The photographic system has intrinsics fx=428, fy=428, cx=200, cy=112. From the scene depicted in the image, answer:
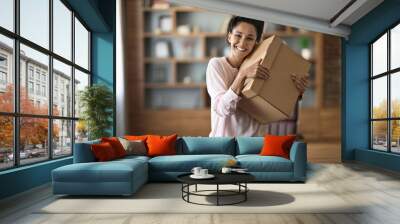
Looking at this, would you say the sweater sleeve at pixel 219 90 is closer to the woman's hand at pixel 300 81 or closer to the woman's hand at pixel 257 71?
the woman's hand at pixel 257 71

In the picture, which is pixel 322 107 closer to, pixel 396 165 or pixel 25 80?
pixel 396 165

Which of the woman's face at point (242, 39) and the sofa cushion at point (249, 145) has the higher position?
the woman's face at point (242, 39)

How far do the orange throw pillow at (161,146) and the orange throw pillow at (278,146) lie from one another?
4.24 feet

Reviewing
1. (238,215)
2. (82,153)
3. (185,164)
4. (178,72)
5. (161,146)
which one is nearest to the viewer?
(238,215)

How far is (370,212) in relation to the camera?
3863mm

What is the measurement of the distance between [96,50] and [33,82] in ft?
9.65

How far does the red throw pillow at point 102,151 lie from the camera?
17.3ft

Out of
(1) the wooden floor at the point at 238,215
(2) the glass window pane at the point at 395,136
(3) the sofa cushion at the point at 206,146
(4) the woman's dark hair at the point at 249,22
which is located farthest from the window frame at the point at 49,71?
(2) the glass window pane at the point at 395,136

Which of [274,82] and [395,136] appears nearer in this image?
[274,82]

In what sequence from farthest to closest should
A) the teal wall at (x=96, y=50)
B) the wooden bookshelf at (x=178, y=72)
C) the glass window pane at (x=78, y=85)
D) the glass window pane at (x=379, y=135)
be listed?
1. the wooden bookshelf at (x=178, y=72)
2. the glass window pane at (x=379, y=135)
3. the glass window pane at (x=78, y=85)
4. the teal wall at (x=96, y=50)

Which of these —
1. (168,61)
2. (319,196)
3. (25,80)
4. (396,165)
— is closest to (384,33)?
(396,165)

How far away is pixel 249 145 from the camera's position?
631 centimetres

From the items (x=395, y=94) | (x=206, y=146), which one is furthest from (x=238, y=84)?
(x=395, y=94)

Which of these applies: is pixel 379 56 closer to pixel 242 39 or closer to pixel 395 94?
pixel 395 94
